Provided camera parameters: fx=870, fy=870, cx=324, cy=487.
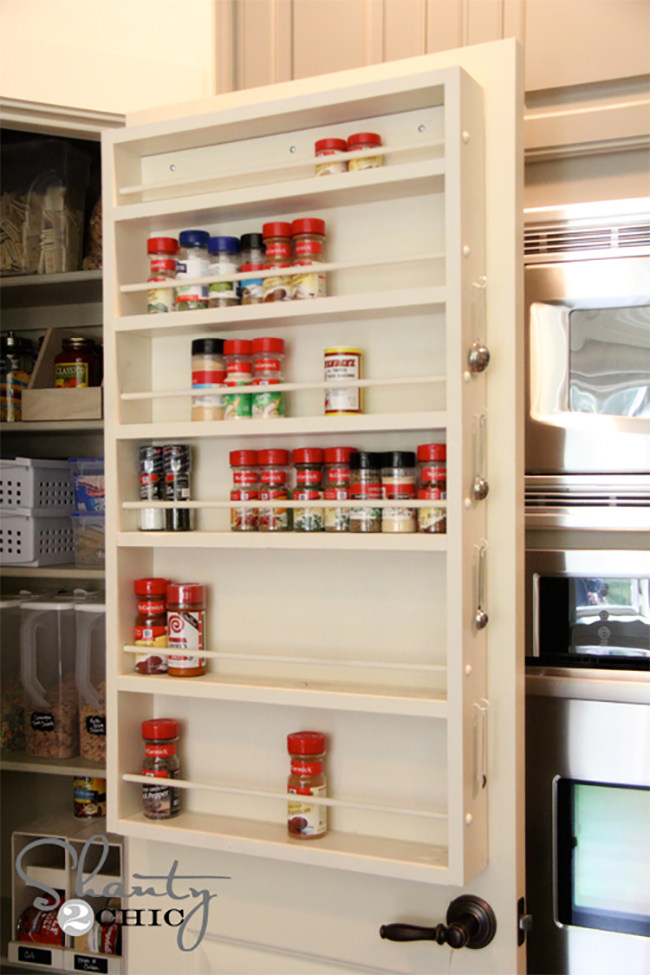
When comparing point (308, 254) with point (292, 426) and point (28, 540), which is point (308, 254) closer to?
point (292, 426)

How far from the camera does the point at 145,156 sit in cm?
137

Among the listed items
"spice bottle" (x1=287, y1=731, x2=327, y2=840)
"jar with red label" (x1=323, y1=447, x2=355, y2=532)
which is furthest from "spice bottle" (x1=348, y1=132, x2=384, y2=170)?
"spice bottle" (x1=287, y1=731, x2=327, y2=840)

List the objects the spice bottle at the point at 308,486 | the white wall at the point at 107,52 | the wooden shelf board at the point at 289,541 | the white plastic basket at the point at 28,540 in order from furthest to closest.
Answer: the white plastic basket at the point at 28,540 < the white wall at the point at 107,52 < the spice bottle at the point at 308,486 < the wooden shelf board at the point at 289,541

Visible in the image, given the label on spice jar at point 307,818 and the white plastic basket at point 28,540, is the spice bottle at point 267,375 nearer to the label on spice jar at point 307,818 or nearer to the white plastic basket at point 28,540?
the label on spice jar at point 307,818

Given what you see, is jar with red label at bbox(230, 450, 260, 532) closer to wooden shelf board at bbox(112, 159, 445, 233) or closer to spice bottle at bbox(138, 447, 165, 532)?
spice bottle at bbox(138, 447, 165, 532)

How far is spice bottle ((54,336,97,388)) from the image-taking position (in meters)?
2.06

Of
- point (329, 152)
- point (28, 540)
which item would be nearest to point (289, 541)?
point (329, 152)

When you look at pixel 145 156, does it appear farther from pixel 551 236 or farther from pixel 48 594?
pixel 48 594

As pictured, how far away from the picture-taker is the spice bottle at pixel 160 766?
1301 mm

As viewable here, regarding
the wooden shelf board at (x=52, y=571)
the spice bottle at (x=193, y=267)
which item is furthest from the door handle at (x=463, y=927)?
the wooden shelf board at (x=52, y=571)

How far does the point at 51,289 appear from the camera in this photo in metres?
2.14

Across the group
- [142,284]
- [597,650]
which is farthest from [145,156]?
[597,650]

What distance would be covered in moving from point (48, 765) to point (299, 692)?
1.01 meters

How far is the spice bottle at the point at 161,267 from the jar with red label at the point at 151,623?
0.41 m
